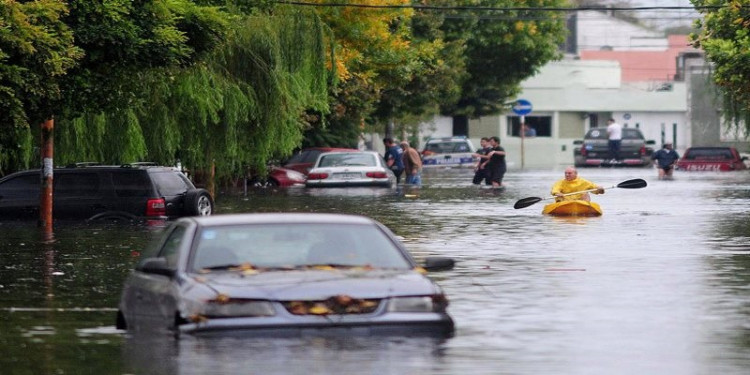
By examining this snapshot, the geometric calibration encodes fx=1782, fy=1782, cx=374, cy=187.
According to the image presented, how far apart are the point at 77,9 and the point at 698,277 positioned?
9.97 metres

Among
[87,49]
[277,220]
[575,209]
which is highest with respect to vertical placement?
[87,49]

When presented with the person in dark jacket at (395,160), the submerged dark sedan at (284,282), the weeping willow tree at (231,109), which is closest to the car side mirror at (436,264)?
the submerged dark sedan at (284,282)

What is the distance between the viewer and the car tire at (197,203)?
32.2 metres

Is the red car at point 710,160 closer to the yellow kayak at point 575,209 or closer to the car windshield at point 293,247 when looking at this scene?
the yellow kayak at point 575,209

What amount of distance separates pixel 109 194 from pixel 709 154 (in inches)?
1796

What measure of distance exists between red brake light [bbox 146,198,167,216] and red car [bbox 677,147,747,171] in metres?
44.7

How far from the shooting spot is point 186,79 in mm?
Result: 35688

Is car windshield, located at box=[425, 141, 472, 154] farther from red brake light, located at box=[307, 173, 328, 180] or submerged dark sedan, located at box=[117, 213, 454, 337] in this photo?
submerged dark sedan, located at box=[117, 213, 454, 337]

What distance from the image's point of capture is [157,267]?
12.7 meters

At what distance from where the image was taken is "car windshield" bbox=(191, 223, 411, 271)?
12.9 metres

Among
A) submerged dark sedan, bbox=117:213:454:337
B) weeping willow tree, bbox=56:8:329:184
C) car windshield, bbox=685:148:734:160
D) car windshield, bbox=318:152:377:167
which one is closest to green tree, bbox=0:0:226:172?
weeping willow tree, bbox=56:8:329:184

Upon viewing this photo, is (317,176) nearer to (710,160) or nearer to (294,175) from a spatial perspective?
(294,175)

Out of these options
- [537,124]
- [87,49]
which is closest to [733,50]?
[87,49]

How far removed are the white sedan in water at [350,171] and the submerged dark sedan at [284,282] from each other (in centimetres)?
3740
